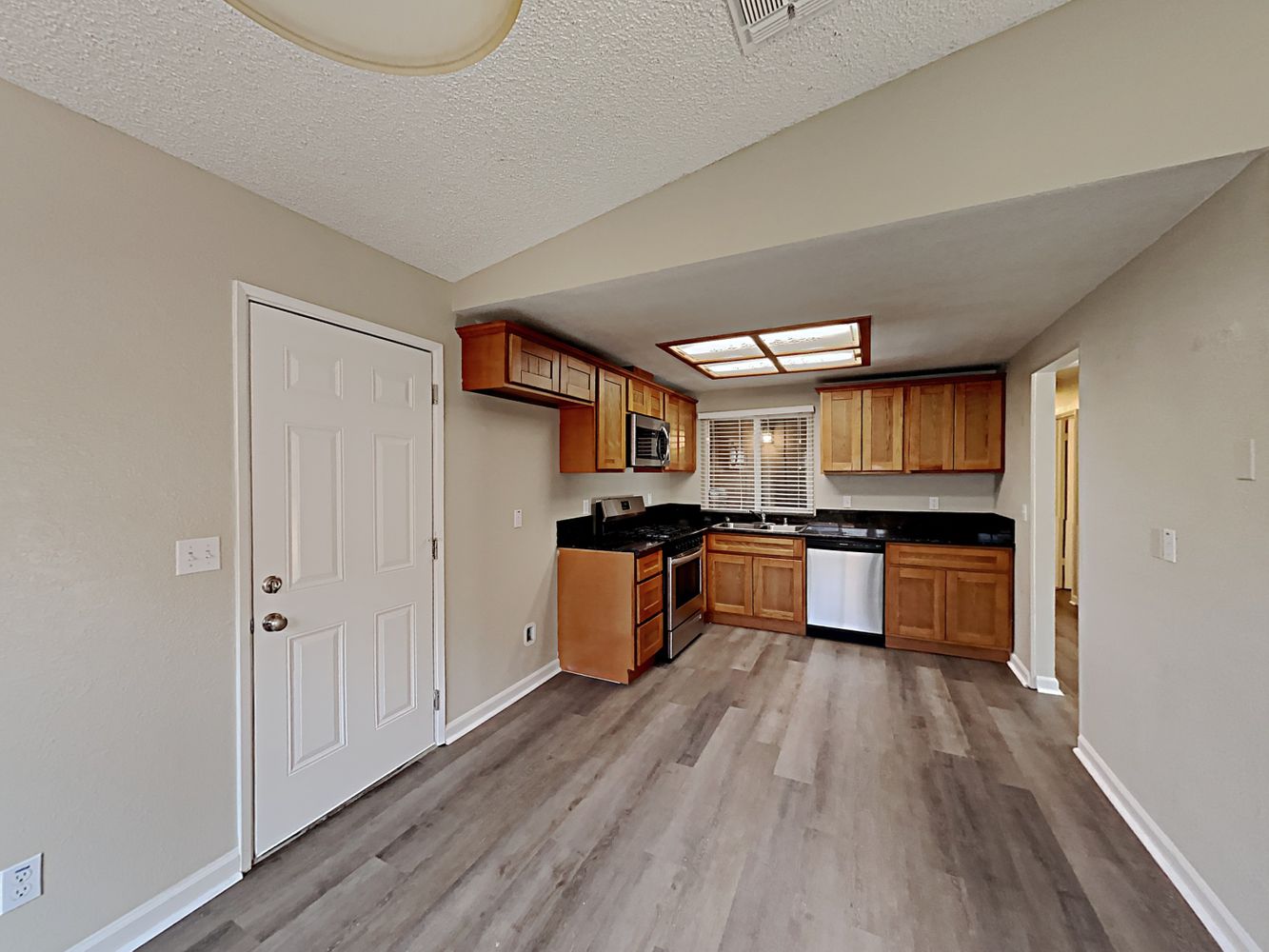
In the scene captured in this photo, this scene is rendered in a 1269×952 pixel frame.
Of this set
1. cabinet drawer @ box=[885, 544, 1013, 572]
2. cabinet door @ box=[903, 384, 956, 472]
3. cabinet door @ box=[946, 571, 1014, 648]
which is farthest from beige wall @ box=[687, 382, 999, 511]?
cabinet door @ box=[946, 571, 1014, 648]

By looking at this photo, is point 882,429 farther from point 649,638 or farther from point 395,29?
point 395,29

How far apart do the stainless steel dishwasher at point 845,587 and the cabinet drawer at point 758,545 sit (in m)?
0.11

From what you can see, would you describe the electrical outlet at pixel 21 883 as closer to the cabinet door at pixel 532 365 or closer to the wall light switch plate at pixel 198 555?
the wall light switch plate at pixel 198 555

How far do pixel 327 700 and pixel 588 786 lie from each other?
47.1 inches

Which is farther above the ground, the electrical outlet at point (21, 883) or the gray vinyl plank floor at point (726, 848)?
the electrical outlet at point (21, 883)

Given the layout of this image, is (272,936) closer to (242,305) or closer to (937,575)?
(242,305)

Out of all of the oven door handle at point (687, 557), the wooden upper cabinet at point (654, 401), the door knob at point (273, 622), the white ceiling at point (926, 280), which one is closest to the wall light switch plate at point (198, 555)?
the door knob at point (273, 622)

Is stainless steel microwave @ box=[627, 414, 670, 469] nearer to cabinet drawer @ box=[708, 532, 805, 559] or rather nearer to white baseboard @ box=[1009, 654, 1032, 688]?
cabinet drawer @ box=[708, 532, 805, 559]

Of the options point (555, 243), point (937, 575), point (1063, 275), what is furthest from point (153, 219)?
point (937, 575)

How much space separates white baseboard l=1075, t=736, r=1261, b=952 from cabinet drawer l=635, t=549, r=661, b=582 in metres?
2.47

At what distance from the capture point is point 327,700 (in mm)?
2072

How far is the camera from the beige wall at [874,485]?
436cm

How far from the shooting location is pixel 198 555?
5.44 ft

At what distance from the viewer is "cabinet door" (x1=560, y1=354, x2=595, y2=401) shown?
3031 millimetres
